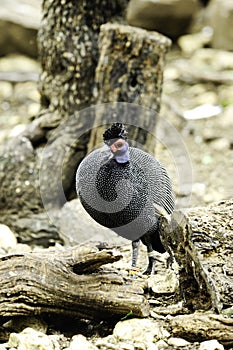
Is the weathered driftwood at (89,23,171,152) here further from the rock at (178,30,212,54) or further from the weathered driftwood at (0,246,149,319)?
the rock at (178,30,212,54)

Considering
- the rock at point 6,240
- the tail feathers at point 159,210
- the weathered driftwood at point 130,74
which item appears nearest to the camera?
the tail feathers at point 159,210

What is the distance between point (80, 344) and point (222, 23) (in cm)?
576

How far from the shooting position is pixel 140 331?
2.47 metres

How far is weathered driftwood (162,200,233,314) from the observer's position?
2473 millimetres

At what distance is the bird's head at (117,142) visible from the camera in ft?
8.90

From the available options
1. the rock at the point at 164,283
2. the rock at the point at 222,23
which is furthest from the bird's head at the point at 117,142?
the rock at the point at 222,23

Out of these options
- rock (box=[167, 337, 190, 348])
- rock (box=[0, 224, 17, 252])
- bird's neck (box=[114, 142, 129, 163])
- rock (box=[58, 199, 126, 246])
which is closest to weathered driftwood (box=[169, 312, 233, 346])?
rock (box=[167, 337, 190, 348])

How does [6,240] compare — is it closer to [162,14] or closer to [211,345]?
[211,345]

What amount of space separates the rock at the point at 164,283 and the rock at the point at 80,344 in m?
0.43

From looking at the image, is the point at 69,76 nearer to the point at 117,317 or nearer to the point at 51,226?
the point at 51,226

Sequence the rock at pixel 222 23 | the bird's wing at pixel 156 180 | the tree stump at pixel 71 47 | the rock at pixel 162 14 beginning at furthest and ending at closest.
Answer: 1. the rock at pixel 162 14
2. the rock at pixel 222 23
3. the tree stump at pixel 71 47
4. the bird's wing at pixel 156 180

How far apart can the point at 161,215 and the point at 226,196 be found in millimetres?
2272

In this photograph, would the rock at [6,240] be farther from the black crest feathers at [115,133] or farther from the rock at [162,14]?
the rock at [162,14]

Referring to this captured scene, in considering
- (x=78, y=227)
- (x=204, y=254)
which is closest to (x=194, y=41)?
(x=78, y=227)
